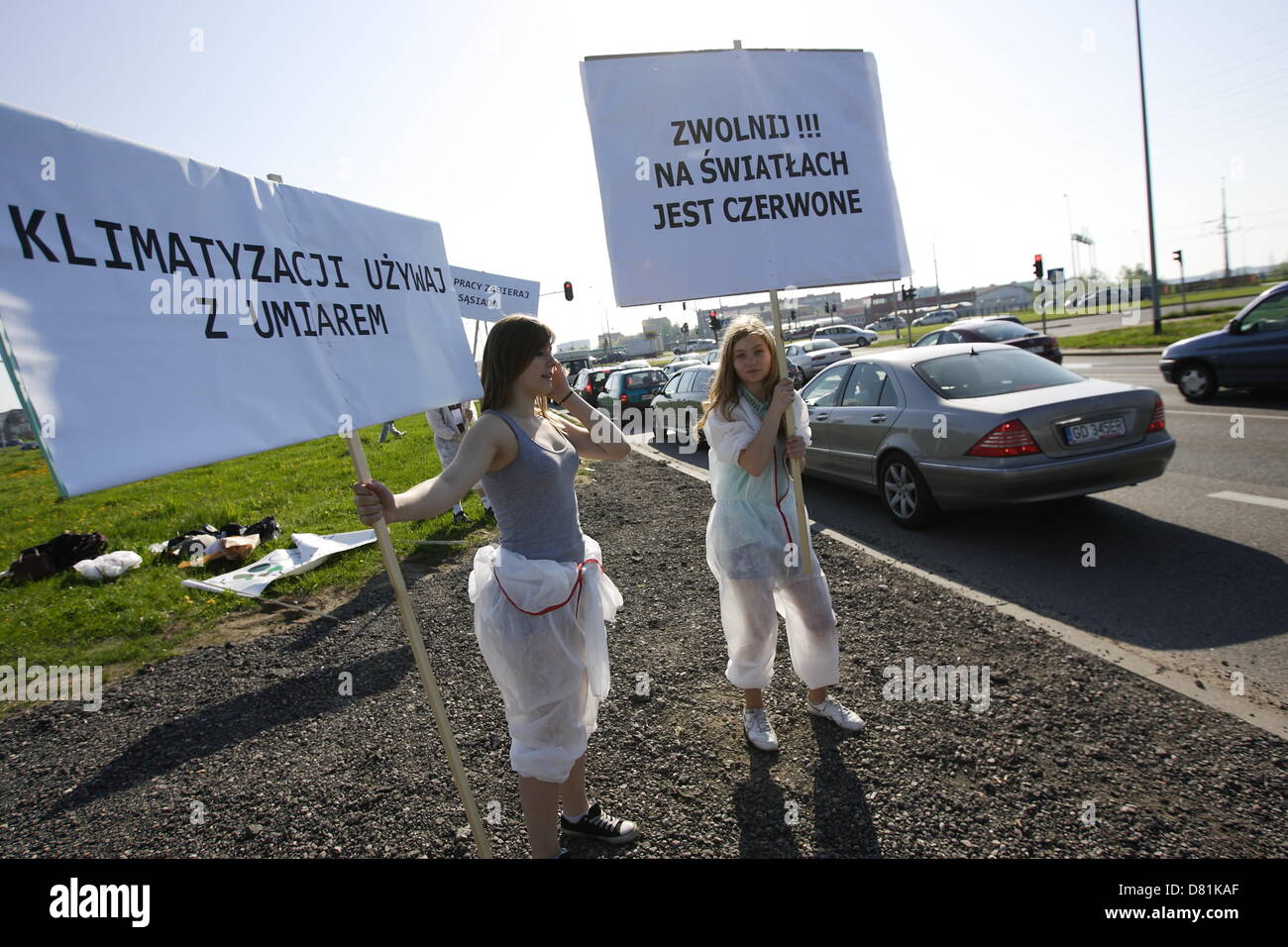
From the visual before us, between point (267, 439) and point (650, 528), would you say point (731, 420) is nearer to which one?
point (267, 439)

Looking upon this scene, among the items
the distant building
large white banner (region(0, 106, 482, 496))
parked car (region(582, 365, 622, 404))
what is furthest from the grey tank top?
the distant building

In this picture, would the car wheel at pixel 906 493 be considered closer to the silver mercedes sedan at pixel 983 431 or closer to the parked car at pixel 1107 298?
the silver mercedes sedan at pixel 983 431

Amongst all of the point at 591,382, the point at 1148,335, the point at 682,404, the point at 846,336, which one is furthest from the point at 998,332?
the point at 846,336

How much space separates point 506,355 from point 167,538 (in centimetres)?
869

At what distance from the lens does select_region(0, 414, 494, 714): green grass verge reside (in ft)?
17.9

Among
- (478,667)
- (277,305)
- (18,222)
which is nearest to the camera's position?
(18,222)

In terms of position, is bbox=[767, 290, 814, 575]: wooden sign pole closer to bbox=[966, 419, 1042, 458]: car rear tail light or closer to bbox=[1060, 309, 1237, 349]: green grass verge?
bbox=[966, 419, 1042, 458]: car rear tail light

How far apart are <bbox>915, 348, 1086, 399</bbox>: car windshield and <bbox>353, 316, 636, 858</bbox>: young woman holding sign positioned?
466cm

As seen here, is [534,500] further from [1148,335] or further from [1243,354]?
[1148,335]

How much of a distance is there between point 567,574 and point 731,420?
3.52ft

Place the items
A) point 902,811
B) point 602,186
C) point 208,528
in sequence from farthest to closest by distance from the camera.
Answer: point 208,528 → point 602,186 → point 902,811

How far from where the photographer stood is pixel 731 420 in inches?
115

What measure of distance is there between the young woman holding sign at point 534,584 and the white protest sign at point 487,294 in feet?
28.0
